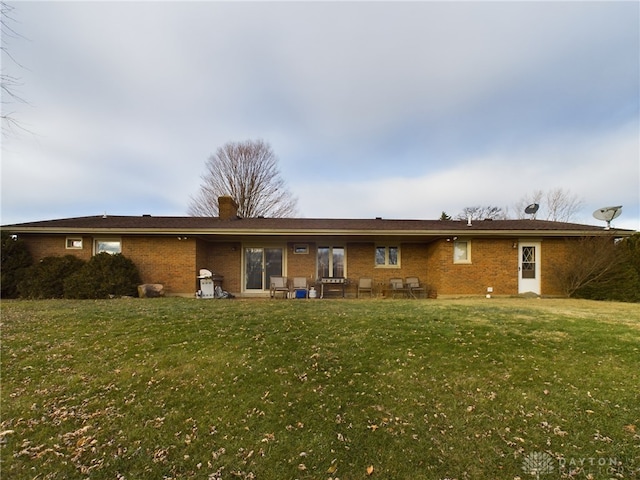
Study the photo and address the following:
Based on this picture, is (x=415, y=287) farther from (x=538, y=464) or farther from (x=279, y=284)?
(x=538, y=464)

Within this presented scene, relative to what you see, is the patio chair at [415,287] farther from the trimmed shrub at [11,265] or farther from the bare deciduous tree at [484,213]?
the bare deciduous tree at [484,213]

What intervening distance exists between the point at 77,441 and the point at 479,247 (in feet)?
43.5

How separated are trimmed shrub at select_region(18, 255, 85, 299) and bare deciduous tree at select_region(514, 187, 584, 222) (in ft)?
113

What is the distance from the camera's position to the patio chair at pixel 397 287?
13523mm

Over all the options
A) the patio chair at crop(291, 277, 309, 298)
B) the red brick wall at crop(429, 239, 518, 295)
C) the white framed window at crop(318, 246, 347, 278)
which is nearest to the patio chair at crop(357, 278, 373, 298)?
the white framed window at crop(318, 246, 347, 278)

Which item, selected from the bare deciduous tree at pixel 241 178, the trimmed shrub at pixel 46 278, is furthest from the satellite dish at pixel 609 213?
the bare deciduous tree at pixel 241 178

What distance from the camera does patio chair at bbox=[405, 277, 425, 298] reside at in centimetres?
1357

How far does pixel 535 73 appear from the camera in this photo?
10758 millimetres

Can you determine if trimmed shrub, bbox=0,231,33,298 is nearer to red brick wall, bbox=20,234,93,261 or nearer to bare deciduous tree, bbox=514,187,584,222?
red brick wall, bbox=20,234,93,261

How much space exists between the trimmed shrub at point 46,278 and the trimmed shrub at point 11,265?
1.20ft

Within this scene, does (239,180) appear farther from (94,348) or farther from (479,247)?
(94,348)

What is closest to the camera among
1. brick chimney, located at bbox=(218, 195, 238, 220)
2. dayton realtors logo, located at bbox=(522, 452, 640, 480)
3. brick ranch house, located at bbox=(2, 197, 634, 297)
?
dayton realtors logo, located at bbox=(522, 452, 640, 480)

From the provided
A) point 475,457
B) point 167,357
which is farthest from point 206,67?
point 475,457

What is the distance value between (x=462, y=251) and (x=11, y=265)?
679 inches
